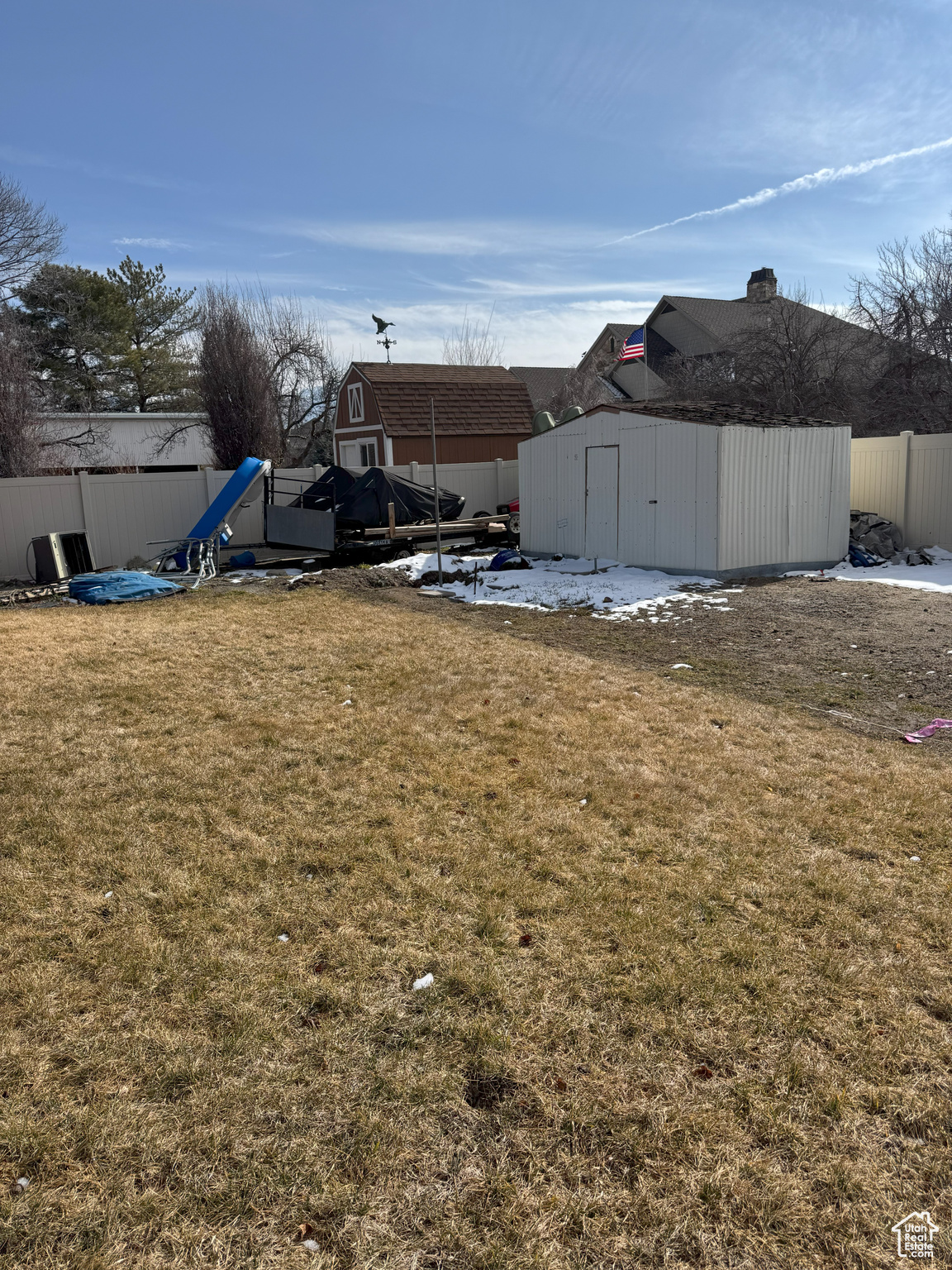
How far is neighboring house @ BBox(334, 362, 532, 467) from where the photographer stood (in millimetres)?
24062

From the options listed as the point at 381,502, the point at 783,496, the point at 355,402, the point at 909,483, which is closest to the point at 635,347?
the point at 909,483

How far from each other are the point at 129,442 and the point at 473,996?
97.2ft

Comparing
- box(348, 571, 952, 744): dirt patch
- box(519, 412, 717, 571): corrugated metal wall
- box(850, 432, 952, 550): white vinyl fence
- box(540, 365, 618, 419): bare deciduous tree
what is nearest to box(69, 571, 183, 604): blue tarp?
box(348, 571, 952, 744): dirt patch

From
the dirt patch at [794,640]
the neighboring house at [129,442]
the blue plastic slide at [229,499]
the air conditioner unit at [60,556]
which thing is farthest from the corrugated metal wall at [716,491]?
the neighboring house at [129,442]

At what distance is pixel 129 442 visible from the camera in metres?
28.6

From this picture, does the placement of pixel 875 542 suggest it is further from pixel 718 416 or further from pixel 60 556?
pixel 60 556

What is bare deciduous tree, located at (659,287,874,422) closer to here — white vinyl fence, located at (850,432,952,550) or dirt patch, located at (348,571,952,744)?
white vinyl fence, located at (850,432,952,550)

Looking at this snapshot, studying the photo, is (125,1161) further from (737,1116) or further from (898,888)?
(898,888)

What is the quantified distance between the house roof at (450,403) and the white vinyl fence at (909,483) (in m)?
11.9

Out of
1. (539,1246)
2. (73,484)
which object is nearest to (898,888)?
(539,1246)

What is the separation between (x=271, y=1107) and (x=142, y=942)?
3.64 feet

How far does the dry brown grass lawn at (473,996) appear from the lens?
2.07 m

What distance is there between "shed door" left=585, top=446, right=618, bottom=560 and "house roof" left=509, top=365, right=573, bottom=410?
2847cm

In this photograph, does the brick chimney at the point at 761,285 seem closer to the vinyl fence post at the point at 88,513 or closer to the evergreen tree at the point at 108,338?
the evergreen tree at the point at 108,338
